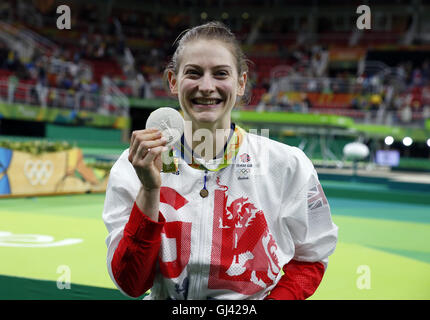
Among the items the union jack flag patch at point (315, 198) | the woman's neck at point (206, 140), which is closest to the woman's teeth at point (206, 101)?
the woman's neck at point (206, 140)

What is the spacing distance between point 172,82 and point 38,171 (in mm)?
9123

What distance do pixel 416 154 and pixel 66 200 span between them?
16824mm

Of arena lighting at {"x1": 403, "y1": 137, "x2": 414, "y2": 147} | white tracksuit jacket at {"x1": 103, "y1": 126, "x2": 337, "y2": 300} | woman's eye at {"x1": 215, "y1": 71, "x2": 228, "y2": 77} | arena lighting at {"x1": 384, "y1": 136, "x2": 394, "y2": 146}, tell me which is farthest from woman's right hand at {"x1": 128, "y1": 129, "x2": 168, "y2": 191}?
arena lighting at {"x1": 403, "y1": 137, "x2": 414, "y2": 147}

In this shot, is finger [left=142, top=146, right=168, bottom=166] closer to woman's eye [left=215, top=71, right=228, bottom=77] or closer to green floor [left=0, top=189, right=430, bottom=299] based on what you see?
woman's eye [left=215, top=71, right=228, bottom=77]

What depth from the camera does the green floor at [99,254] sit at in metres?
4.29

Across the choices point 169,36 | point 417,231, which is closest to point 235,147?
point 417,231

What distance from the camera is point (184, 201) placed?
2098mm

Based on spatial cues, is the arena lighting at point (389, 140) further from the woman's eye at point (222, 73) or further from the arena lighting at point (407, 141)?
the woman's eye at point (222, 73)

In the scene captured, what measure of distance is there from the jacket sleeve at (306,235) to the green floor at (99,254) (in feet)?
6.87

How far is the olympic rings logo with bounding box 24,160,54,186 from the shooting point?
10.6m

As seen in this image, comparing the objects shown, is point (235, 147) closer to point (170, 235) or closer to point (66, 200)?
point (170, 235)

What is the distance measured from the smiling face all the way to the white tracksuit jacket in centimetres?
Result: 20

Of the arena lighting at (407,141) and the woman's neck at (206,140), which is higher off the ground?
the arena lighting at (407,141)

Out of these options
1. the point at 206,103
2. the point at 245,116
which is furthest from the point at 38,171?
the point at 245,116
